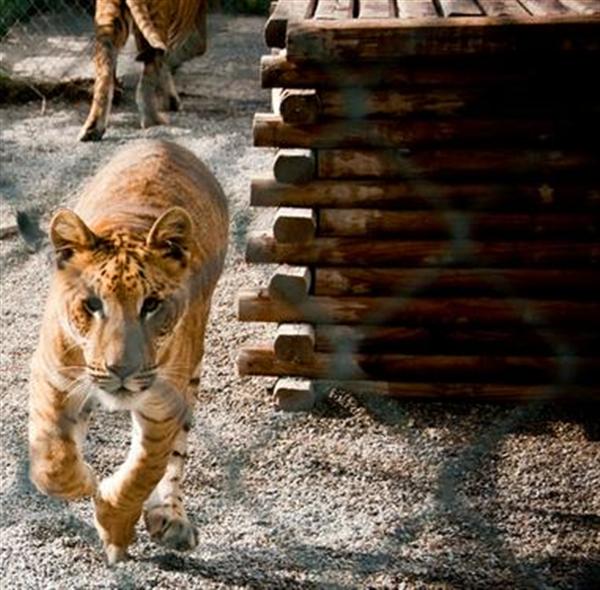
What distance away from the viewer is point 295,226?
2666 millimetres

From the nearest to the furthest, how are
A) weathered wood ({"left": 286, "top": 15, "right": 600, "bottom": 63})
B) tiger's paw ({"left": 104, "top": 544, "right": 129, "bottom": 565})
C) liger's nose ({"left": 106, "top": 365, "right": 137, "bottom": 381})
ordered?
liger's nose ({"left": 106, "top": 365, "right": 137, "bottom": 381}), tiger's paw ({"left": 104, "top": 544, "right": 129, "bottom": 565}), weathered wood ({"left": 286, "top": 15, "right": 600, "bottom": 63})

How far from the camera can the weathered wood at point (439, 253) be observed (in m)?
2.66

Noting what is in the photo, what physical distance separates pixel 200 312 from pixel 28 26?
4331 millimetres

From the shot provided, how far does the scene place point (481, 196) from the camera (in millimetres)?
2623

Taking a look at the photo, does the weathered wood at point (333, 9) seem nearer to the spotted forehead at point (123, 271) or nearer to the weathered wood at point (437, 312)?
the weathered wood at point (437, 312)

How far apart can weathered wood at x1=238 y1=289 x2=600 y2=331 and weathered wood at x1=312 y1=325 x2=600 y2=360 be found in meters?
0.01

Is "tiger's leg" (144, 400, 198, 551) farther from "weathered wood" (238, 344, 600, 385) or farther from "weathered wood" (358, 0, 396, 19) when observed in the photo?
"weathered wood" (358, 0, 396, 19)

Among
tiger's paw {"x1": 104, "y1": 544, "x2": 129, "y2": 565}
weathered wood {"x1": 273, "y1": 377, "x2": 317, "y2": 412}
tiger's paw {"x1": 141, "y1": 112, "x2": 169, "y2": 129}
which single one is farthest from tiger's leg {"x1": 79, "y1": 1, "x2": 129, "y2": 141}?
tiger's paw {"x1": 104, "y1": 544, "x2": 129, "y2": 565}

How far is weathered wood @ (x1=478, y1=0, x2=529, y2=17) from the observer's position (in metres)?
2.61

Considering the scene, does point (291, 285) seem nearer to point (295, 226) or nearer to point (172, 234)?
point (295, 226)

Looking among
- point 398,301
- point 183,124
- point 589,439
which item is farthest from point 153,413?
point 183,124

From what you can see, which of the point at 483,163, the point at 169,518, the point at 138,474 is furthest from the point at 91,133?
the point at 138,474

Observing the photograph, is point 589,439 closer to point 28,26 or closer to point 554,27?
point 554,27

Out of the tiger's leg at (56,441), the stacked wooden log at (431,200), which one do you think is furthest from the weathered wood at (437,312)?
the tiger's leg at (56,441)
